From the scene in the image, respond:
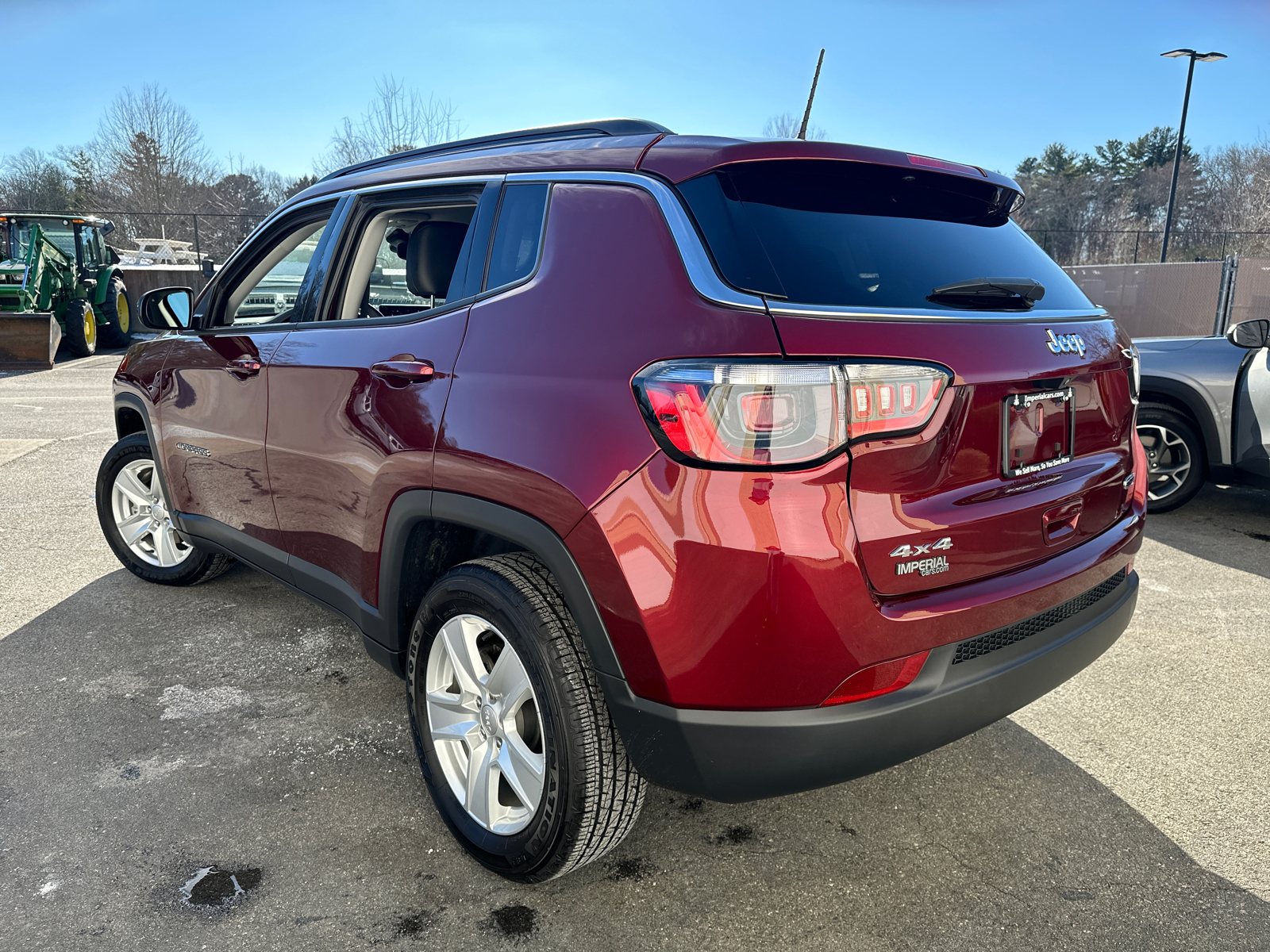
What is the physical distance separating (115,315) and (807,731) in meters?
19.9

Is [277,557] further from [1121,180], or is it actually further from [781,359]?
[1121,180]

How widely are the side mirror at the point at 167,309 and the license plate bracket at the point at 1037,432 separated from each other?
3.21 m

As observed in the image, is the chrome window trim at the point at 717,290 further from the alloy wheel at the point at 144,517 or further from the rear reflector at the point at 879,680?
the alloy wheel at the point at 144,517

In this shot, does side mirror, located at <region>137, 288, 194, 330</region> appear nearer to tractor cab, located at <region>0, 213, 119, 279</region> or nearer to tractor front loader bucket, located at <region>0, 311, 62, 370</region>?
tractor front loader bucket, located at <region>0, 311, 62, 370</region>

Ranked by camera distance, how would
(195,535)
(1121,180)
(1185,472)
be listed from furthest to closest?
1. (1121,180)
2. (1185,472)
3. (195,535)

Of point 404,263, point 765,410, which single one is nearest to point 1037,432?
point 765,410

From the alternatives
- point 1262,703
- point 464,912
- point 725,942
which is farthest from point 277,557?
point 1262,703

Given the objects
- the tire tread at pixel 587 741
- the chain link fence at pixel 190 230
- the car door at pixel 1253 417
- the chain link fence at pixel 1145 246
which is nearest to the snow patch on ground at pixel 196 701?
the tire tread at pixel 587 741

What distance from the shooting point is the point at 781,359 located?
1708mm

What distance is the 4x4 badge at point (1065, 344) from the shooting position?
6.95ft

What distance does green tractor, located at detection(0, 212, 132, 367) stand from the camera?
1449cm

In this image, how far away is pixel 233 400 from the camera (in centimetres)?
323

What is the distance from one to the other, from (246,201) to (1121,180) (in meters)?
61.6

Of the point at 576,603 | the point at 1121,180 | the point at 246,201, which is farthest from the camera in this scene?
the point at 1121,180
